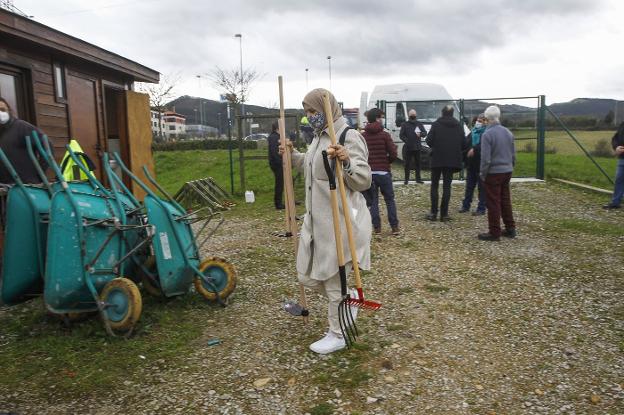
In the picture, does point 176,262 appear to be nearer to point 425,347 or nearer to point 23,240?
point 23,240

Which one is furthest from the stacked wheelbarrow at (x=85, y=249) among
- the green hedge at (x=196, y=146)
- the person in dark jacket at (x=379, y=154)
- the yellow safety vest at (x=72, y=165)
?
the green hedge at (x=196, y=146)

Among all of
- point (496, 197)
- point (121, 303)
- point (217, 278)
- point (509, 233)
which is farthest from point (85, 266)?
point (509, 233)

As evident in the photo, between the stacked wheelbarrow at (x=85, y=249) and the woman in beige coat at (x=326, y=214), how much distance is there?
1323mm

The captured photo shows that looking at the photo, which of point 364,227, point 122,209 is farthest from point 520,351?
point 122,209

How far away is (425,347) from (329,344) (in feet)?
2.61

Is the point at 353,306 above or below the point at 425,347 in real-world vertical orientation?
above

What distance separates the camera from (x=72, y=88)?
8.12 metres

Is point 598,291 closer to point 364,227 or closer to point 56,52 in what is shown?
point 364,227

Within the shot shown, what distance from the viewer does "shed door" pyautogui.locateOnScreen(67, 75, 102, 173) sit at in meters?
8.14

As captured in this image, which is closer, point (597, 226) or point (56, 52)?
point (56, 52)

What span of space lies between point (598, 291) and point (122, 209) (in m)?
4.86

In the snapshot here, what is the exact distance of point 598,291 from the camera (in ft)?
17.3

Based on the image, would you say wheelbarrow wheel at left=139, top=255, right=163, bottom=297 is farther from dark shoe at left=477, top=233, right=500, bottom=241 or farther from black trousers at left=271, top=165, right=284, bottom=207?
black trousers at left=271, top=165, right=284, bottom=207

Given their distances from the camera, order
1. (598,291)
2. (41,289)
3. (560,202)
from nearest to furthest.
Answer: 1. (41,289)
2. (598,291)
3. (560,202)
